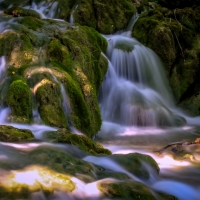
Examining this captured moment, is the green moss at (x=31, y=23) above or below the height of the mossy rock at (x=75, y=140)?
above

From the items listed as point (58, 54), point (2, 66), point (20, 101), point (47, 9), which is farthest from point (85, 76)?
point (47, 9)

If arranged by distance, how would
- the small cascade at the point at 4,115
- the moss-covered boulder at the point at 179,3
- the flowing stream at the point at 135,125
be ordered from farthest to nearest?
1. the moss-covered boulder at the point at 179,3
2. the small cascade at the point at 4,115
3. the flowing stream at the point at 135,125

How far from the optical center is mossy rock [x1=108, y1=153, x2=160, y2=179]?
4.10 metres

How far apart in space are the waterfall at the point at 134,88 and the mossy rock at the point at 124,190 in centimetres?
501

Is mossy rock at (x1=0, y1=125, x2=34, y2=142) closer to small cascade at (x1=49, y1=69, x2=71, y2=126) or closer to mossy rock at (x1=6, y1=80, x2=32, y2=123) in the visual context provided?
mossy rock at (x1=6, y1=80, x2=32, y2=123)

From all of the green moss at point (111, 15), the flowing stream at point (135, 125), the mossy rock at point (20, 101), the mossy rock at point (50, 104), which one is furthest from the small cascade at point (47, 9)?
the mossy rock at point (20, 101)

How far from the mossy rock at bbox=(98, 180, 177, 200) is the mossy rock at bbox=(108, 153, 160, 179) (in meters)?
0.66

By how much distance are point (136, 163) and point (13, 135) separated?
1.73 m

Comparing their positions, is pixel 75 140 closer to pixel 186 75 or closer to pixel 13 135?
pixel 13 135

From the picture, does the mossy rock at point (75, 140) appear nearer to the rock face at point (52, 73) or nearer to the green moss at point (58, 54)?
the rock face at point (52, 73)

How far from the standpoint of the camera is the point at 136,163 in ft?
13.8

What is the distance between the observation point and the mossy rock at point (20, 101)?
5293 mm

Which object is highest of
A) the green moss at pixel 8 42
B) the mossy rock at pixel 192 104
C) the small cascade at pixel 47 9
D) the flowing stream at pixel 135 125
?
the small cascade at pixel 47 9

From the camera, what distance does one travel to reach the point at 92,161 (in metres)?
4.11
